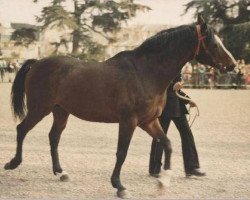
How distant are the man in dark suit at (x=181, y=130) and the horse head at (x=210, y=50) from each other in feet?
2.43

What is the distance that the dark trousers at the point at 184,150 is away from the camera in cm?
638

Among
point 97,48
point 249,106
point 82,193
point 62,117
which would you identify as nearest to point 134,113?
point 82,193

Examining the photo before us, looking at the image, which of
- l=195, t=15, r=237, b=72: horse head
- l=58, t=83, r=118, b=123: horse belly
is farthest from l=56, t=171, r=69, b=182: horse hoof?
l=195, t=15, r=237, b=72: horse head

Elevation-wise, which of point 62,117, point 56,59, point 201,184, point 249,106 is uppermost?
point 56,59

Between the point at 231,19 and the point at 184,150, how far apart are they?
55.3 feet

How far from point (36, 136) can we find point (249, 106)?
964 cm

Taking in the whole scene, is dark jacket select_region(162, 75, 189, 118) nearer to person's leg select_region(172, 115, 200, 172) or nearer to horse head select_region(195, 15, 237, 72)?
person's leg select_region(172, 115, 200, 172)

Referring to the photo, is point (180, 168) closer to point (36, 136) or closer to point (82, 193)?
point (82, 193)

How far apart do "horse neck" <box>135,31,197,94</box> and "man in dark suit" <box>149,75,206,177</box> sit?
0.71 meters

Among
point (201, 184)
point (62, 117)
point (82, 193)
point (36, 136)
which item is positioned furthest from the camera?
point (36, 136)

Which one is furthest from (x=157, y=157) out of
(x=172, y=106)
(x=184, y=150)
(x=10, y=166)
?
(x=10, y=166)

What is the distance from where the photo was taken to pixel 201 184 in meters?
5.88

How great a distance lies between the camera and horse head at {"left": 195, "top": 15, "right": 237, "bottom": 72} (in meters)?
5.48

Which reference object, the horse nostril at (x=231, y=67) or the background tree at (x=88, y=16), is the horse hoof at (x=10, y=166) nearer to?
the horse nostril at (x=231, y=67)
